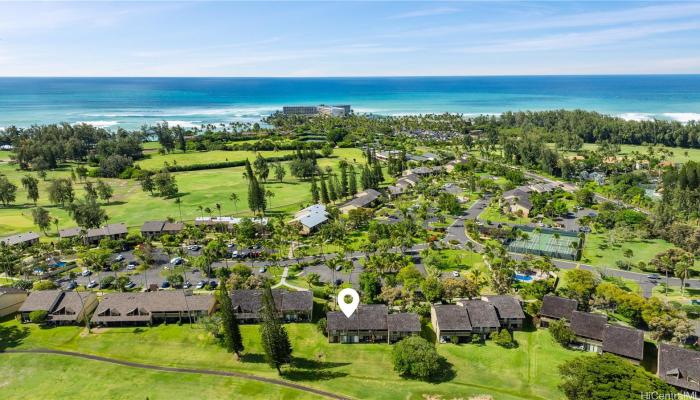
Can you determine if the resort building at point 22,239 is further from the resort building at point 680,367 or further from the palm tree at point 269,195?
the resort building at point 680,367

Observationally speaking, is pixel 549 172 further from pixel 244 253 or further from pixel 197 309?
pixel 197 309

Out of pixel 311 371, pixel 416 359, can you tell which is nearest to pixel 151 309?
pixel 311 371

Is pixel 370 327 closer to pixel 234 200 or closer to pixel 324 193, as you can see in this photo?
pixel 324 193

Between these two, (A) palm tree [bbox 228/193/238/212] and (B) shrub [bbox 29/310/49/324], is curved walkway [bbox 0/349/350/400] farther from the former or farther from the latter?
(A) palm tree [bbox 228/193/238/212]

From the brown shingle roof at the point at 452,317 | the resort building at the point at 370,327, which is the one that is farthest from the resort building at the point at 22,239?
the brown shingle roof at the point at 452,317

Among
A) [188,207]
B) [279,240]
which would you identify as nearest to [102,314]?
[279,240]

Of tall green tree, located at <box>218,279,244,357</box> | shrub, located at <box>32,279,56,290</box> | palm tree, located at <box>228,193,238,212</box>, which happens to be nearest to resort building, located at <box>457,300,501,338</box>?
tall green tree, located at <box>218,279,244,357</box>
